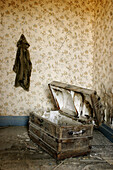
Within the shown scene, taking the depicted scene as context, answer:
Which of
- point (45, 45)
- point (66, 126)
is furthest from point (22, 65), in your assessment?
point (66, 126)

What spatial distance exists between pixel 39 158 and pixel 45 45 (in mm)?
2470

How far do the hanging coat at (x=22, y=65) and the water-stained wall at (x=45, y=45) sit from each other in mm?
94

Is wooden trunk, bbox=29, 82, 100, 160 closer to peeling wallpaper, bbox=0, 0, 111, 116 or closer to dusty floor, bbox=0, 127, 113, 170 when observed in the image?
dusty floor, bbox=0, 127, 113, 170

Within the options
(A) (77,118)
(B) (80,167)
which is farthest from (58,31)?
(B) (80,167)

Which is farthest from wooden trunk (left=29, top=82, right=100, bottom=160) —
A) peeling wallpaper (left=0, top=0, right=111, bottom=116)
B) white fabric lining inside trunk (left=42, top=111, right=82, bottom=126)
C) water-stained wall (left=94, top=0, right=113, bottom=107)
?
peeling wallpaper (left=0, top=0, right=111, bottom=116)

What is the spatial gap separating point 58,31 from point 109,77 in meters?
1.61

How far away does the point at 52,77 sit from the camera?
149 inches

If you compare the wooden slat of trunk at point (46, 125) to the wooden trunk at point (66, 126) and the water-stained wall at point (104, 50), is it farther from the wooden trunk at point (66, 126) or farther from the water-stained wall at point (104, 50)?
the water-stained wall at point (104, 50)

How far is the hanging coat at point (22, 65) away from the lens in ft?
11.8

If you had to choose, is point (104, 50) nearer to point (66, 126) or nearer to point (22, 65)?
point (22, 65)

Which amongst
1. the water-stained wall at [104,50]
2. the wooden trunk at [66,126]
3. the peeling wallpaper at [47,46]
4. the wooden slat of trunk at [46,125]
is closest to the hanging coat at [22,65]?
the peeling wallpaper at [47,46]

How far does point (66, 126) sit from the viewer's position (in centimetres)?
200

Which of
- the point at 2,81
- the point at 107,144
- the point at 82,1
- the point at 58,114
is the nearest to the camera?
the point at 107,144

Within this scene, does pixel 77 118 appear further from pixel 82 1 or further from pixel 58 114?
pixel 82 1
